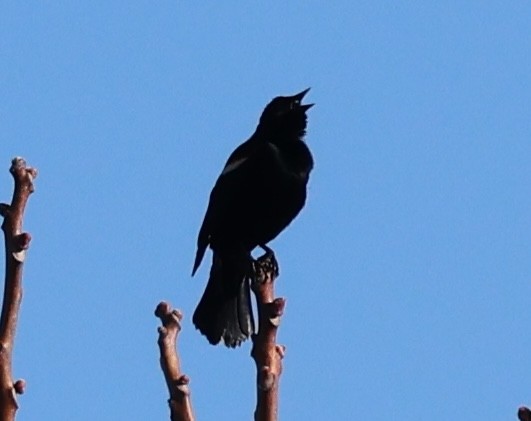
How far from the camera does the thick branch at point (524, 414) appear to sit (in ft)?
5.72

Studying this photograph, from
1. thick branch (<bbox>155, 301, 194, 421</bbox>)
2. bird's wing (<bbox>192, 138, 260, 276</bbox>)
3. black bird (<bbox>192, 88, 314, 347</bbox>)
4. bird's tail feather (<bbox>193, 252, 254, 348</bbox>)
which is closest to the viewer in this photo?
thick branch (<bbox>155, 301, 194, 421</bbox>)

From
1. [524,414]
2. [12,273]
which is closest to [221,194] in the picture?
[12,273]

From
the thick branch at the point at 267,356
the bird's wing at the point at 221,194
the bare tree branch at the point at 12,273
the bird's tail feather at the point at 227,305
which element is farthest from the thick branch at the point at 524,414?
the bird's wing at the point at 221,194

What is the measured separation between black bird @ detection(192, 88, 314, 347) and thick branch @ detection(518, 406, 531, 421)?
4409 millimetres

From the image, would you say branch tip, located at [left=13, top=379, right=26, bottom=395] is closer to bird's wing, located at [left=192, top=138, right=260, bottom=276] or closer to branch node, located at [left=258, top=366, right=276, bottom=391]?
branch node, located at [left=258, top=366, right=276, bottom=391]

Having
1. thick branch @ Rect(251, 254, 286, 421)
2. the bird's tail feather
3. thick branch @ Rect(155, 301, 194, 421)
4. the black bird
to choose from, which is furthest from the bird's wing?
thick branch @ Rect(155, 301, 194, 421)

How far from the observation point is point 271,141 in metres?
6.80

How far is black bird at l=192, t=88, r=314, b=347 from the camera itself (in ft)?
20.6

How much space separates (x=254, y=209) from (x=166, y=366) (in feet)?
14.6

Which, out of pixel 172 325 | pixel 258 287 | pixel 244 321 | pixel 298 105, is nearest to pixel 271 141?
pixel 298 105

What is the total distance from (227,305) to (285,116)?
1211 millimetres

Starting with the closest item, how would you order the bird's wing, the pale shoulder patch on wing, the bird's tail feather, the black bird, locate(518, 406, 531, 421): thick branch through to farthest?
1. locate(518, 406, 531, 421): thick branch
2. the bird's tail feather
3. the black bird
4. the bird's wing
5. the pale shoulder patch on wing

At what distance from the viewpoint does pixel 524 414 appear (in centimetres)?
175

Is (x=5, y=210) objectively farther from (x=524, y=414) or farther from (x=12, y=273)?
(x=524, y=414)
